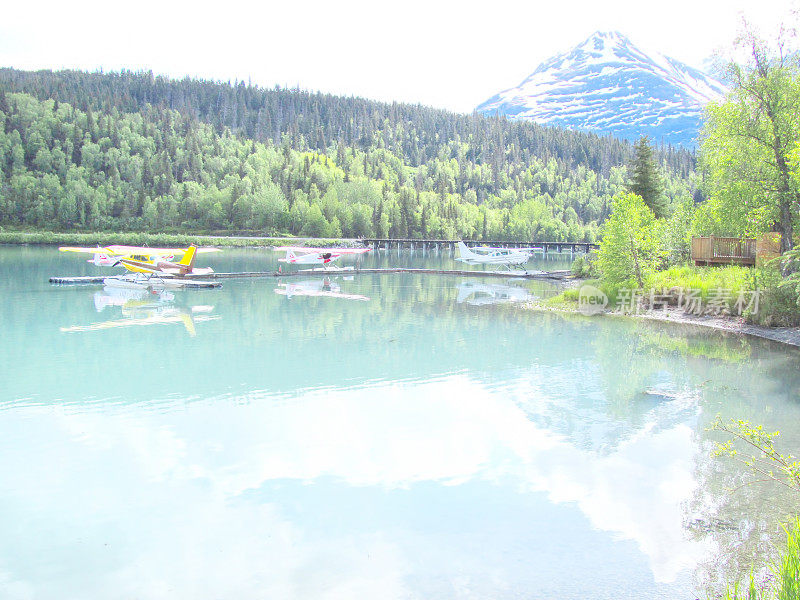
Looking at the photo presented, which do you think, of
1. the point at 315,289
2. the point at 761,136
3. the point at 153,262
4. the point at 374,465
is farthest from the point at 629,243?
the point at 153,262

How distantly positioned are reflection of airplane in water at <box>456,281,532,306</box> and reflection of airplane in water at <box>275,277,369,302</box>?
7.07m

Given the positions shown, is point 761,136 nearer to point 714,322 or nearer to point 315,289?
point 714,322

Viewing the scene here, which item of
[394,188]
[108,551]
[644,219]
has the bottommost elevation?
[108,551]

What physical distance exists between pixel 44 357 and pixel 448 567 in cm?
1823

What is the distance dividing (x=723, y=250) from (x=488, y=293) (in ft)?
51.7

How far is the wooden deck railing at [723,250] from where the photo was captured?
111 ft

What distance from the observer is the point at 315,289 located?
46.2 meters

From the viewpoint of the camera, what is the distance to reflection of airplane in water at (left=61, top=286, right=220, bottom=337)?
95.1 ft

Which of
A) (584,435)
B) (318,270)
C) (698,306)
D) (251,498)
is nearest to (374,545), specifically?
(251,498)

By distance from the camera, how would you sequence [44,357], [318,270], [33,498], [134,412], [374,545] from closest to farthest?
[374,545], [33,498], [134,412], [44,357], [318,270]

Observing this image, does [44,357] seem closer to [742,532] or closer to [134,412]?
[134,412]

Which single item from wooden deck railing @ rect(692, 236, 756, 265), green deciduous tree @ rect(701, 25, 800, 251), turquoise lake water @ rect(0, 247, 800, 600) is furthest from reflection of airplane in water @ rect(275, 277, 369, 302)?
green deciduous tree @ rect(701, 25, 800, 251)

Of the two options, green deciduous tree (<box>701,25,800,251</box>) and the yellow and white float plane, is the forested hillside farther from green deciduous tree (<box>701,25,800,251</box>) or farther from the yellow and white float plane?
green deciduous tree (<box>701,25,800,251</box>)

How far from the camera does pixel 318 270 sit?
58031 millimetres
